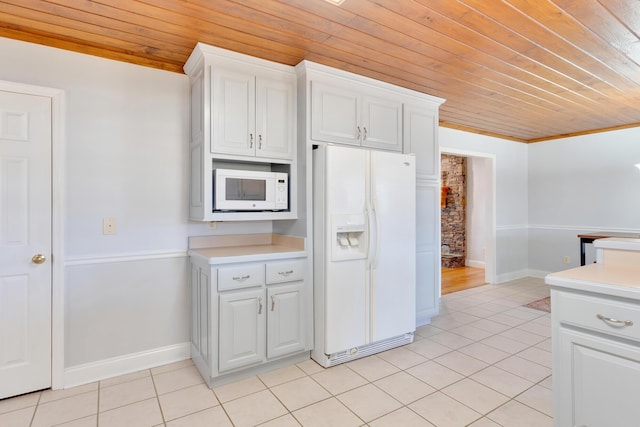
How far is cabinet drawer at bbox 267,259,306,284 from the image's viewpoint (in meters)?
2.54

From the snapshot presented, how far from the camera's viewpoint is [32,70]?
2.26 metres

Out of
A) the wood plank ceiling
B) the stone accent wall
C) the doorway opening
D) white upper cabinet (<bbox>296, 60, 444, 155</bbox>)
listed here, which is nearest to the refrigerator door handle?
white upper cabinet (<bbox>296, 60, 444, 155</bbox>)

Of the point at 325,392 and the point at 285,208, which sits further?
the point at 285,208

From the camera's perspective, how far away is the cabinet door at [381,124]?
9.86 feet

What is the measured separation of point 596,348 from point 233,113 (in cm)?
252

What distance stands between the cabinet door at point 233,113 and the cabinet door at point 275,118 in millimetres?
57

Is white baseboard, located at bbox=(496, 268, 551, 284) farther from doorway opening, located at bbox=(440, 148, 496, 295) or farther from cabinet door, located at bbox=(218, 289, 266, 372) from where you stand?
cabinet door, located at bbox=(218, 289, 266, 372)

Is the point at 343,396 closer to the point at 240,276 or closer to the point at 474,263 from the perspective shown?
the point at 240,276

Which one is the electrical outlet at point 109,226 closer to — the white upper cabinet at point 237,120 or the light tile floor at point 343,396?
the white upper cabinet at point 237,120

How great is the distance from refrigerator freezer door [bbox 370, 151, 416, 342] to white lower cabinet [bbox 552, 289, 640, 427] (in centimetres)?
134

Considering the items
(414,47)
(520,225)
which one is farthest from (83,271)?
(520,225)

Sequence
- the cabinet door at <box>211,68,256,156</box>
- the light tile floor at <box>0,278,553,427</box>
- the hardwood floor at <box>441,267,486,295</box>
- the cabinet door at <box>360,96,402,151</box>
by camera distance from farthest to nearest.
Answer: the hardwood floor at <box>441,267,486,295</box> < the cabinet door at <box>360,96,402,151</box> < the cabinet door at <box>211,68,256,156</box> < the light tile floor at <box>0,278,553,427</box>

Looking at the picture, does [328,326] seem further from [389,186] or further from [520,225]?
[520,225]

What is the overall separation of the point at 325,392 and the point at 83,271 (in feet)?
6.26
